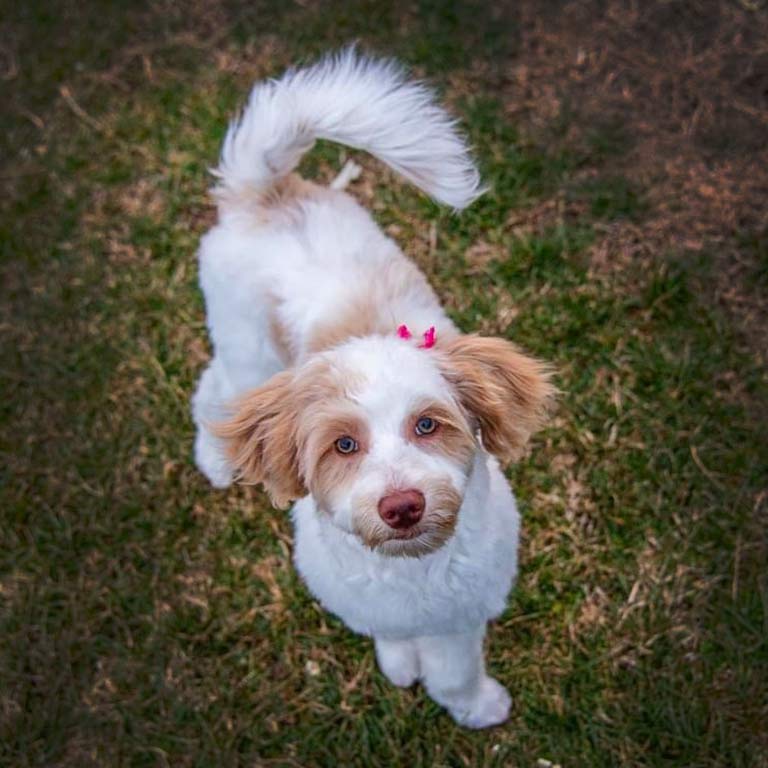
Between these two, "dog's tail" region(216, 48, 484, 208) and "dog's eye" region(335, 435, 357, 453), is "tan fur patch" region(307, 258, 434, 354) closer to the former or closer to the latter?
"dog's tail" region(216, 48, 484, 208)

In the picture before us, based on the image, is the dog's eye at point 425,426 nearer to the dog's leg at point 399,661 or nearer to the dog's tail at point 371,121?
the dog's tail at point 371,121

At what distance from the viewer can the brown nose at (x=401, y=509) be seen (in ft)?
6.88

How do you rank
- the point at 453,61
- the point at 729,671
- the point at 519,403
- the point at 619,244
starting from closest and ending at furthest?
the point at 519,403
the point at 729,671
the point at 619,244
the point at 453,61

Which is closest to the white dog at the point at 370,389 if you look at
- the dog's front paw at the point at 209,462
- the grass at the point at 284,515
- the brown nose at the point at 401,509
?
the brown nose at the point at 401,509

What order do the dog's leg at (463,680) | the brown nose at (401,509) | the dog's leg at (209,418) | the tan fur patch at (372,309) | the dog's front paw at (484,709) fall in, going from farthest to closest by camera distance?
1. the dog's leg at (209,418)
2. the dog's front paw at (484,709)
3. the dog's leg at (463,680)
4. the tan fur patch at (372,309)
5. the brown nose at (401,509)

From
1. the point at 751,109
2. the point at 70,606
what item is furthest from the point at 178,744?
the point at 751,109

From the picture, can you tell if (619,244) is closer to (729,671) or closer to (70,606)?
(729,671)

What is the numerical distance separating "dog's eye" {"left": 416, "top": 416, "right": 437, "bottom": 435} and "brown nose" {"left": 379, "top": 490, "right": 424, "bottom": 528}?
18 centimetres

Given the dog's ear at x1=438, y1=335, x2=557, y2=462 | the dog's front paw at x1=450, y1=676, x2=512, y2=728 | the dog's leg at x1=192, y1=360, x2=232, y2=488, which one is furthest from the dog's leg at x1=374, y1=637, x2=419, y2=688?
the dog's ear at x1=438, y1=335, x2=557, y2=462

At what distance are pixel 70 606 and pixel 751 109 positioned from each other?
3365mm

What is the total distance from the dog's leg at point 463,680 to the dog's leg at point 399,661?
1.4 inches

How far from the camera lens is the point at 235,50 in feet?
14.8

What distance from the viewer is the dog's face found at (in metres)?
2.15

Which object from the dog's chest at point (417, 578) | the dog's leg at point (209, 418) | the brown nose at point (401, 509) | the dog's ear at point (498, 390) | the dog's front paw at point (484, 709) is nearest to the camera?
the brown nose at point (401, 509)
